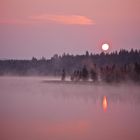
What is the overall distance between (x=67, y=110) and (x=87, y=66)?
0.40 m

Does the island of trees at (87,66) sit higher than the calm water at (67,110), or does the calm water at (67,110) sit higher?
the island of trees at (87,66)

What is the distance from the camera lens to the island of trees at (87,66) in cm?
260

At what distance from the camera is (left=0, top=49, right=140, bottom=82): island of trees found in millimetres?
2598

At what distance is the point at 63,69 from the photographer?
266cm

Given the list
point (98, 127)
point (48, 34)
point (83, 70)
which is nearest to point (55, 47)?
point (48, 34)

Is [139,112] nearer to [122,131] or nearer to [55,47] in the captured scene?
[122,131]

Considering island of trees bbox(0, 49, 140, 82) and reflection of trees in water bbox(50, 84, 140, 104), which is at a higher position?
island of trees bbox(0, 49, 140, 82)

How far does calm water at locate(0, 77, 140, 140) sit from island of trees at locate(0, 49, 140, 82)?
7cm

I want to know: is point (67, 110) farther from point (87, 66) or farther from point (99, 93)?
point (87, 66)

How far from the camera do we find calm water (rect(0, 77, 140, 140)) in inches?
98.7

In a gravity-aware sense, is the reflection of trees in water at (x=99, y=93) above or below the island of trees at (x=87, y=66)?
below

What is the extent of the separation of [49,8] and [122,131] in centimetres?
115

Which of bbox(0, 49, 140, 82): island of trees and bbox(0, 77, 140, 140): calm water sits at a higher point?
bbox(0, 49, 140, 82): island of trees

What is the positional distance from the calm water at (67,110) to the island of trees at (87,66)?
0.07 meters
